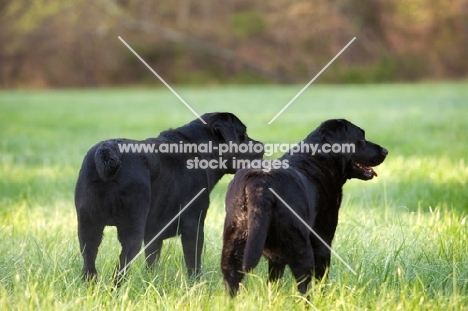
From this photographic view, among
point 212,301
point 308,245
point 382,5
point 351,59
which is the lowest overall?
point 212,301

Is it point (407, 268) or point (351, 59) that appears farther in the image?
point (351, 59)

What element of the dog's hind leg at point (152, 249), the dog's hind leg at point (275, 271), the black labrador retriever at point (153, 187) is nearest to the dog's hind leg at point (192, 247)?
the black labrador retriever at point (153, 187)

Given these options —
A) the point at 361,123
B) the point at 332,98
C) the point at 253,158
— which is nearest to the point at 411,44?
the point at 332,98

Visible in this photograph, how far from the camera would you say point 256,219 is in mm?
3658

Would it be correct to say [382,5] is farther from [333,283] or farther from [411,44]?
[333,283]

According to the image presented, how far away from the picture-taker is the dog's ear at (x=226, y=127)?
16.8 ft

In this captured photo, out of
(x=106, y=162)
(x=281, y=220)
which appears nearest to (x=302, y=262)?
(x=281, y=220)

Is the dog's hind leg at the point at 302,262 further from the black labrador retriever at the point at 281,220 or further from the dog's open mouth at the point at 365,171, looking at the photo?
the dog's open mouth at the point at 365,171

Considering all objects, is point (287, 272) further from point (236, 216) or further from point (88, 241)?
point (88, 241)

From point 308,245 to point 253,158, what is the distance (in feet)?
5.51

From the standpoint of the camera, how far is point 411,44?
4494cm

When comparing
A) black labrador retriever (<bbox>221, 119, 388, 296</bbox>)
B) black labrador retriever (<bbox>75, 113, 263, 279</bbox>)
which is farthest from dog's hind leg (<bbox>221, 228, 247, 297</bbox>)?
black labrador retriever (<bbox>75, 113, 263, 279</bbox>)

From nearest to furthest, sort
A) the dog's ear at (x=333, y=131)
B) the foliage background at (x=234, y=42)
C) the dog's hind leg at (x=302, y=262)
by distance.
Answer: the dog's hind leg at (x=302, y=262)
the dog's ear at (x=333, y=131)
the foliage background at (x=234, y=42)

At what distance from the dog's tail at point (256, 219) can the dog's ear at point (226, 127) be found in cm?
138
